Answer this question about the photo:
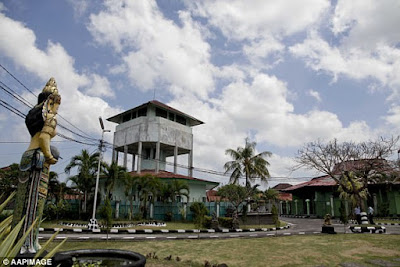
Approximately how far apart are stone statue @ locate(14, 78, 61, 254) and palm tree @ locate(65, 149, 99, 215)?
57.5 ft

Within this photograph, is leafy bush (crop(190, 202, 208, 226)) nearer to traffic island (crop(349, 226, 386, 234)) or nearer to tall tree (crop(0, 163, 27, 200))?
traffic island (crop(349, 226, 386, 234))

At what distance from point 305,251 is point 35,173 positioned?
7.93 m

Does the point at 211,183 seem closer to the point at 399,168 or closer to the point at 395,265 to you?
the point at 399,168

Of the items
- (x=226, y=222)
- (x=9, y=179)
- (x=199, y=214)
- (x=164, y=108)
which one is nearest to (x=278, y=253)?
(x=199, y=214)

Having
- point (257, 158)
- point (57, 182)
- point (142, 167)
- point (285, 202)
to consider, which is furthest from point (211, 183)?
point (285, 202)

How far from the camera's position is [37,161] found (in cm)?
526

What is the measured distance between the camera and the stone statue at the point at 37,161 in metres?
5.05

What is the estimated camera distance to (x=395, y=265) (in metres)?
7.07

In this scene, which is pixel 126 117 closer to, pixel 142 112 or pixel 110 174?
pixel 142 112

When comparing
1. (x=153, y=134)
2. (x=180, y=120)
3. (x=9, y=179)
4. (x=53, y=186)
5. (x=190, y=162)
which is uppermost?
(x=180, y=120)

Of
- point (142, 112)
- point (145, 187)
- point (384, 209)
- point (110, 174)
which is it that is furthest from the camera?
point (142, 112)

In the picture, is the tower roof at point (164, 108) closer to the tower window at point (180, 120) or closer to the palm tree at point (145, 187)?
the tower window at point (180, 120)

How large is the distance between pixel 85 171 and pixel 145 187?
4771 millimetres

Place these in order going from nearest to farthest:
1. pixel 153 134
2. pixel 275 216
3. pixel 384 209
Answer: pixel 275 216 → pixel 153 134 → pixel 384 209
